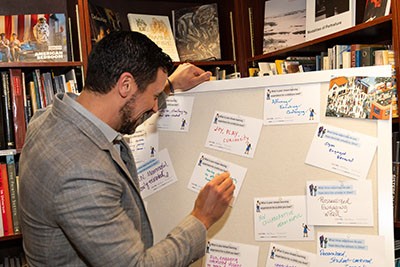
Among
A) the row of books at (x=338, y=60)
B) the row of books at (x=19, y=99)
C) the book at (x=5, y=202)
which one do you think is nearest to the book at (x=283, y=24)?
the row of books at (x=338, y=60)

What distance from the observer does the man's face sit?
1446 mm

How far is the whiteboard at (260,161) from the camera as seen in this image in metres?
1.41

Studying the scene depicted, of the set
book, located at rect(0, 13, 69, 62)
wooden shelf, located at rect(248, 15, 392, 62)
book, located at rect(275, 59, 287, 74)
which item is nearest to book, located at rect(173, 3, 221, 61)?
wooden shelf, located at rect(248, 15, 392, 62)

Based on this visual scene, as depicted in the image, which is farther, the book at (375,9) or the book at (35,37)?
the book at (35,37)

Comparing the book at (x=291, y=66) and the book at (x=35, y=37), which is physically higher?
the book at (x=35, y=37)

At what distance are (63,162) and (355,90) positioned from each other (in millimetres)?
866

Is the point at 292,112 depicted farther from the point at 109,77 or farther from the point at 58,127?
the point at 58,127

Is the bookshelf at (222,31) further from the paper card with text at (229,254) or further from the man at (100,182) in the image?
the paper card with text at (229,254)

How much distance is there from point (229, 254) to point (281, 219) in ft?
0.76

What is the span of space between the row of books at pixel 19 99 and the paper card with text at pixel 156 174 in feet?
2.11

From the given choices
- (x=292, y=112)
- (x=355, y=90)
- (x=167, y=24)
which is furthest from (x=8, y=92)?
(x=355, y=90)

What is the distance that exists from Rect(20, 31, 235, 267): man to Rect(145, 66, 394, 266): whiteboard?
15 cm

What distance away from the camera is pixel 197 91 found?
69.2 inches

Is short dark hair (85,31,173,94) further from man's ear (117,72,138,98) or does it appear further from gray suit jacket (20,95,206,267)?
gray suit jacket (20,95,206,267)
